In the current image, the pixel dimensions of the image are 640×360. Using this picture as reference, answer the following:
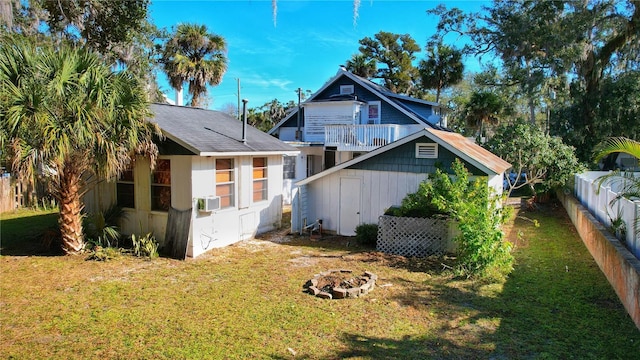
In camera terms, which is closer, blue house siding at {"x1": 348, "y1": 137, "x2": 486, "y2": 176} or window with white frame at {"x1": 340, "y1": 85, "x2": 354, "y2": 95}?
blue house siding at {"x1": 348, "y1": 137, "x2": 486, "y2": 176}

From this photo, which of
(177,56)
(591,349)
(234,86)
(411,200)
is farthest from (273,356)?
(234,86)

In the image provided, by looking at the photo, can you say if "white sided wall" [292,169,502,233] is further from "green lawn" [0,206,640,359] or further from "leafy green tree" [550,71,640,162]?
"leafy green tree" [550,71,640,162]

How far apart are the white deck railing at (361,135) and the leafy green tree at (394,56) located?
1727 centimetres

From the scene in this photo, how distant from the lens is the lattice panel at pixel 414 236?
10086 millimetres

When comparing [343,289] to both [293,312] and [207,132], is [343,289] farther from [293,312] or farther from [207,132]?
[207,132]

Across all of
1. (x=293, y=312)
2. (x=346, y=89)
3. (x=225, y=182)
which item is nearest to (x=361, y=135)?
(x=346, y=89)

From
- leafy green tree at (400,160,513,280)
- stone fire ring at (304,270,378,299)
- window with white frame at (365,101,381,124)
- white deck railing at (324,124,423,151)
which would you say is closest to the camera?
stone fire ring at (304,270,378,299)

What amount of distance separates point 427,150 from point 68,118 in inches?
339

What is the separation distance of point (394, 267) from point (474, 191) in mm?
2572

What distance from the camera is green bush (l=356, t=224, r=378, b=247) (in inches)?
438

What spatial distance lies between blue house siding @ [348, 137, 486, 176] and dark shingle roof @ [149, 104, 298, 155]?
307cm

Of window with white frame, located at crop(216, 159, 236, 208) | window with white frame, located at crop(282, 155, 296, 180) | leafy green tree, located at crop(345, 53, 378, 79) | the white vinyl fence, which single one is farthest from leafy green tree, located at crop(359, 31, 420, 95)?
window with white frame, located at crop(216, 159, 236, 208)

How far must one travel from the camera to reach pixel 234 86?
105 ft

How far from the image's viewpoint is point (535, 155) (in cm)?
1530
